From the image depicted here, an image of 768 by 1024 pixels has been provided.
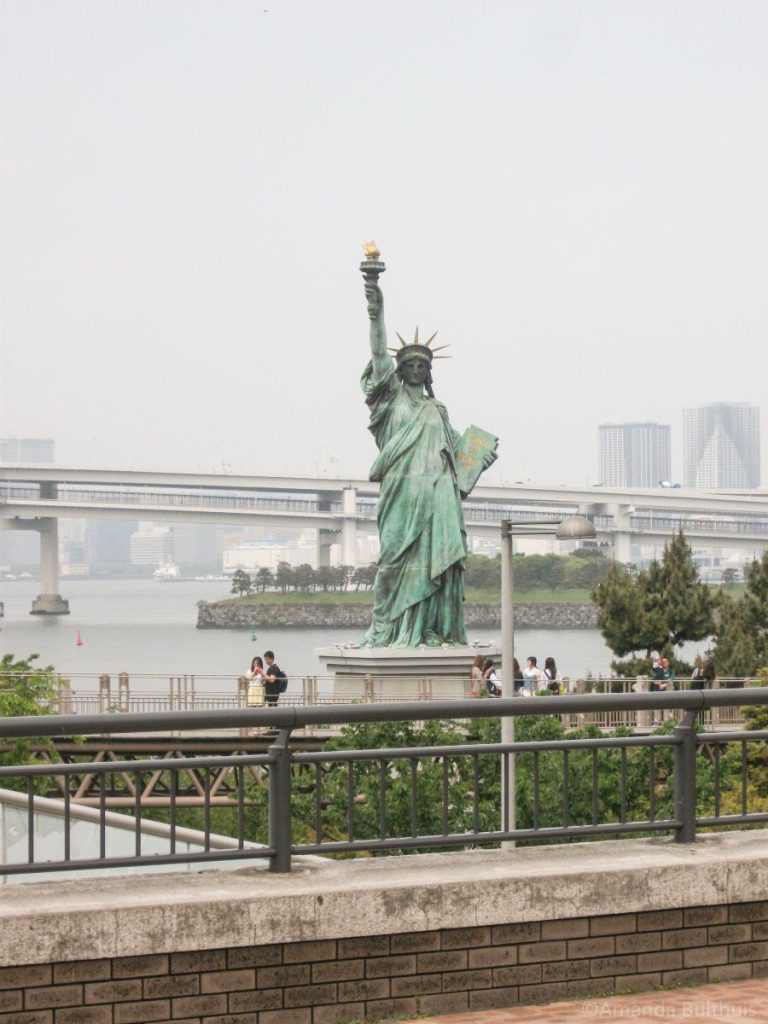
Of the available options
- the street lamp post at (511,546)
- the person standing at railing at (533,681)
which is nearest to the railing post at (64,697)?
the person standing at railing at (533,681)

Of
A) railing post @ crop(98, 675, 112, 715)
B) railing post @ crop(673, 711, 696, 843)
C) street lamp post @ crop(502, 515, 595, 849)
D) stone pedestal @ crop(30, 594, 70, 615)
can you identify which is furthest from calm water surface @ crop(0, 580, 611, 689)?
railing post @ crop(673, 711, 696, 843)

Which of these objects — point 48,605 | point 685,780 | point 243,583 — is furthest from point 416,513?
point 243,583

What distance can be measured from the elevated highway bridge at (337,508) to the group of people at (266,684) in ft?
216

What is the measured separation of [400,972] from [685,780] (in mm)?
1281

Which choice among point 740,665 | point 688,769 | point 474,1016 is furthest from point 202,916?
point 740,665

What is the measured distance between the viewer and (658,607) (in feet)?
139

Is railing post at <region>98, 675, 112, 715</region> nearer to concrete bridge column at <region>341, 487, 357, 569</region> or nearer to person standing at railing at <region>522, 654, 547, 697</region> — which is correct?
person standing at railing at <region>522, 654, 547, 697</region>

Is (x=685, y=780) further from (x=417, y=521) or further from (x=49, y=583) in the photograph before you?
(x=49, y=583)

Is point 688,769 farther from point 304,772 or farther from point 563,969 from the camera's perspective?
point 304,772

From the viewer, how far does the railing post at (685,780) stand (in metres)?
6.30

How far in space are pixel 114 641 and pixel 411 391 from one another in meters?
62.2

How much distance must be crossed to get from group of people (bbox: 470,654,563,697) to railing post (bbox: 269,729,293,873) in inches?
701

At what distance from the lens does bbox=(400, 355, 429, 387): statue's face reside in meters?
26.6

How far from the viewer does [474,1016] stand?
571 cm
